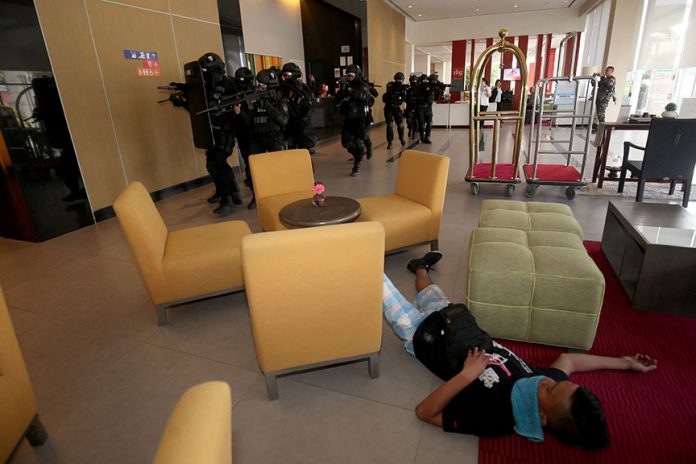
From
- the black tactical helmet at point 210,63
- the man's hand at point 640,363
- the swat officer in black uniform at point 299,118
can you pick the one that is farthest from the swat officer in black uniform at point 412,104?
the man's hand at point 640,363

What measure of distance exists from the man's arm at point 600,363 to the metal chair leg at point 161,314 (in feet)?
7.78

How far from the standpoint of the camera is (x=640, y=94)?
35.3 ft

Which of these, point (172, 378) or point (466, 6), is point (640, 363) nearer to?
point (172, 378)

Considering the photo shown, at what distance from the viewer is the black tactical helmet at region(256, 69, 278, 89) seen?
498 cm

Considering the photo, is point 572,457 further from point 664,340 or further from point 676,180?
point 676,180

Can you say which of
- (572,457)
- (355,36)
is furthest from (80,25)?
(355,36)

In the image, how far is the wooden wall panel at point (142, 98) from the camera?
15.8 ft

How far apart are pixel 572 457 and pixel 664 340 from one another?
1174 mm

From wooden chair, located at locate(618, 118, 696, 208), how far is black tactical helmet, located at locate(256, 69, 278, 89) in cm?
439

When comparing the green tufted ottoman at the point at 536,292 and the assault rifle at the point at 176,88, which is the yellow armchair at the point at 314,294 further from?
the assault rifle at the point at 176,88

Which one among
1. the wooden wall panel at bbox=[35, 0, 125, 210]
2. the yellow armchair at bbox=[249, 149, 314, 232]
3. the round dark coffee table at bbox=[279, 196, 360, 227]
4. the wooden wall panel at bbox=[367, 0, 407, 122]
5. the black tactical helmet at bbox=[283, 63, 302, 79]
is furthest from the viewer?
the wooden wall panel at bbox=[367, 0, 407, 122]

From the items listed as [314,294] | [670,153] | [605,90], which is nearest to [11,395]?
[314,294]

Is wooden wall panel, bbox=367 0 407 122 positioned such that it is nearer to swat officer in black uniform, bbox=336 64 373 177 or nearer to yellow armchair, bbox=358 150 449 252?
swat officer in black uniform, bbox=336 64 373 177

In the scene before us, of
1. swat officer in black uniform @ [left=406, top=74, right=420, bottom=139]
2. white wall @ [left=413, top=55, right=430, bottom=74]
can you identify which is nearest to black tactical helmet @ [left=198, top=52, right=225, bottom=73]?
swat officer in black uniform @ [left=406, top=74, right=420, bottom=139]
